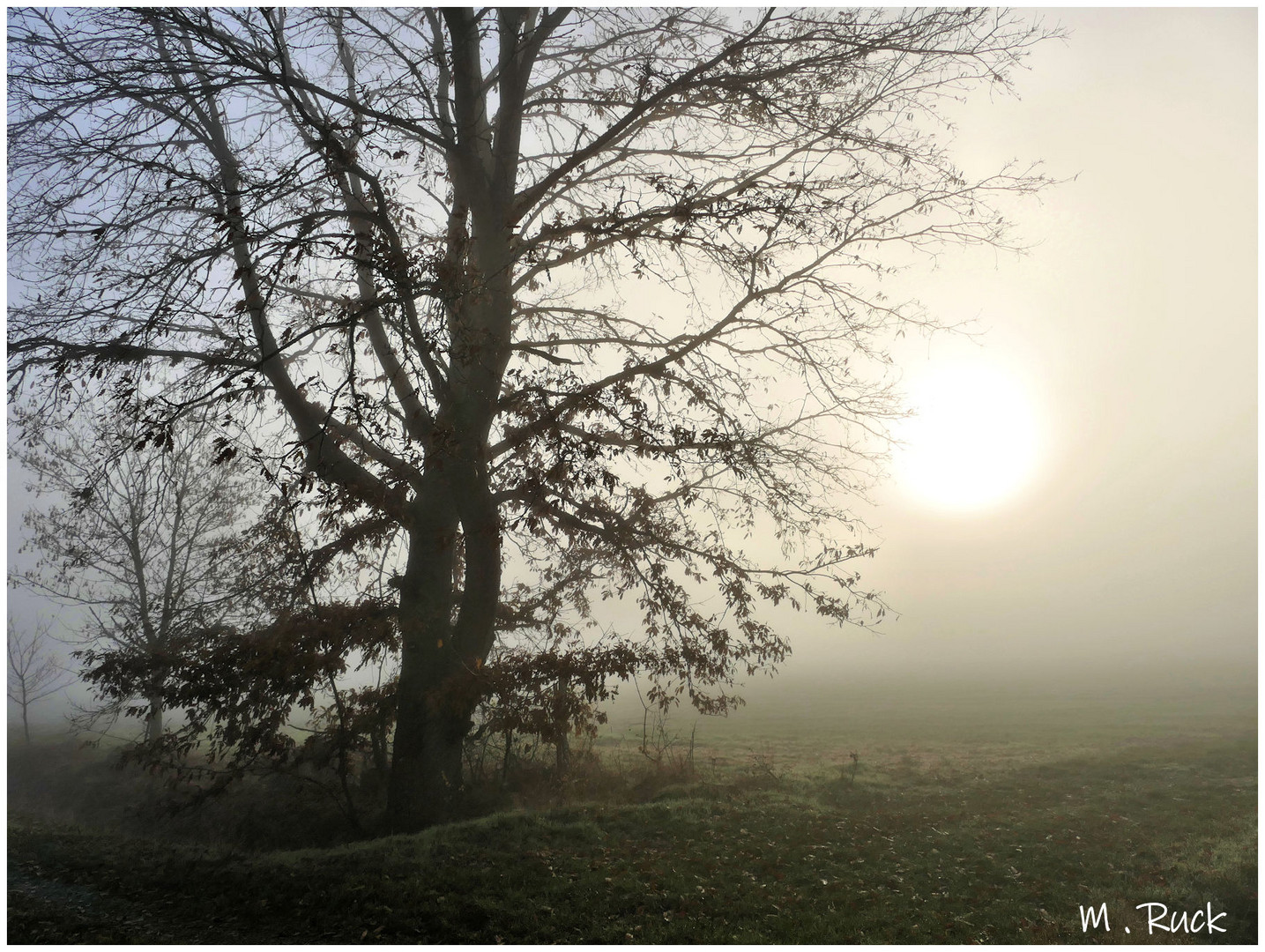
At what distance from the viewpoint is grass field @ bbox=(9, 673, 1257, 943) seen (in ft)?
21.5

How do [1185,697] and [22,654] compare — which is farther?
[1185,697]

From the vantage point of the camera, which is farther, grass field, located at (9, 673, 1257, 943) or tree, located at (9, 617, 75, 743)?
tree, located at (9, 617, 75, 743)

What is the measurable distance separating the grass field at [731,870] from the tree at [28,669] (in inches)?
700

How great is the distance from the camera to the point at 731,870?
25.5 feet

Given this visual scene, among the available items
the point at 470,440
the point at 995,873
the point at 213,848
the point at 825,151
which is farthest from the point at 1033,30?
the point at 213,848

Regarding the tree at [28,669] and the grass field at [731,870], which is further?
the tree at [28,669]

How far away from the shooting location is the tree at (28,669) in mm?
27078

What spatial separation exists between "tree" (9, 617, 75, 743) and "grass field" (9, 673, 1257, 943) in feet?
58.4

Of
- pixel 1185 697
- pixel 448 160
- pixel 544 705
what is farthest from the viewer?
pixel 1185 697

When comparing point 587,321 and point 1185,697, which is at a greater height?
point 587,321

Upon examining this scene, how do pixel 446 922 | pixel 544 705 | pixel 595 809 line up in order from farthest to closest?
pixel 595 809, pixel 544 705, pixel 446 922

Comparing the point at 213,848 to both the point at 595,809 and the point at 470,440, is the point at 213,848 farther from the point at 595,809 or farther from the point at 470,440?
the point at 470,440

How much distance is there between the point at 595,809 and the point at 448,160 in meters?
9.56

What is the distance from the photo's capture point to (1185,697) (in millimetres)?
30578
